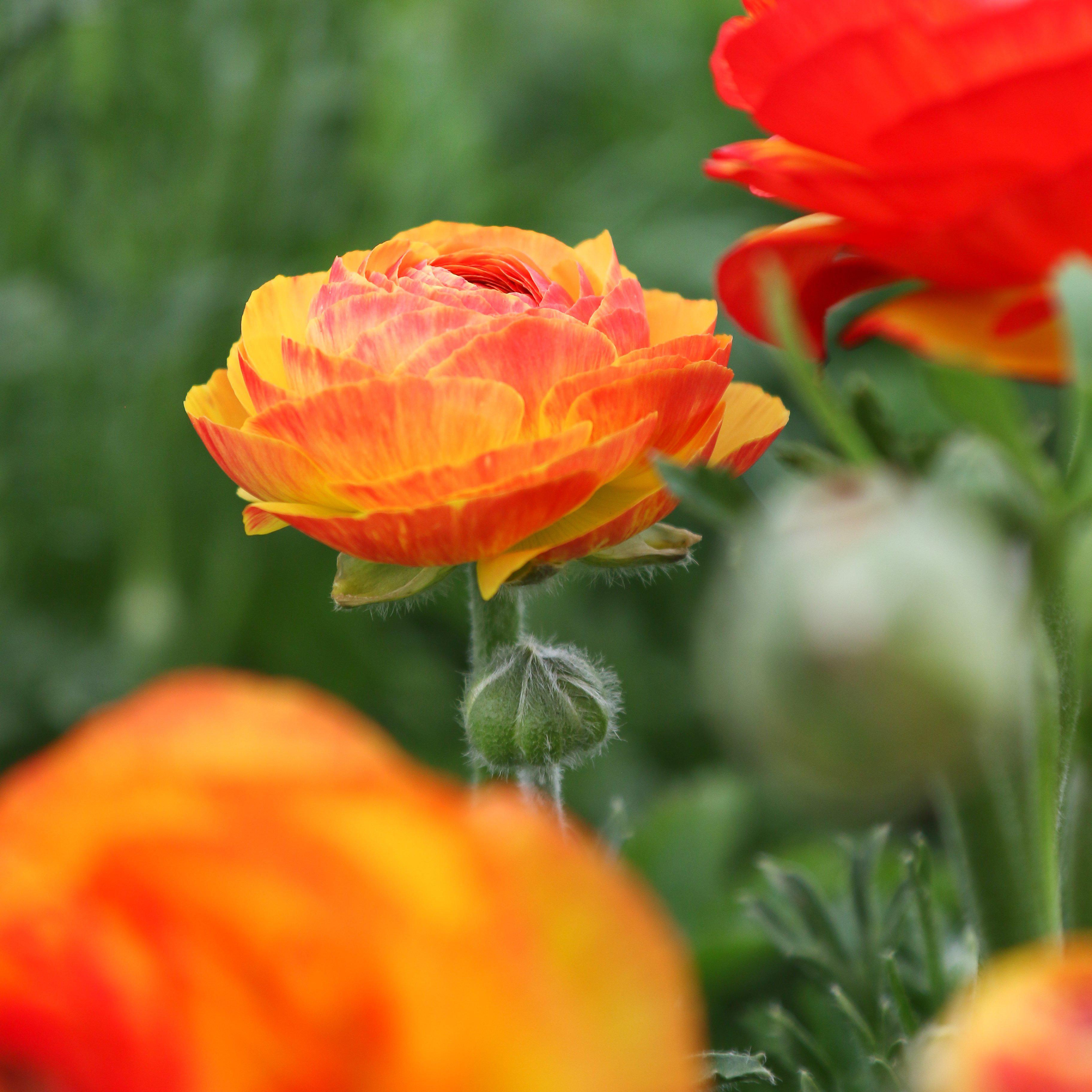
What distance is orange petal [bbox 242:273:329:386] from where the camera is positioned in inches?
16.7

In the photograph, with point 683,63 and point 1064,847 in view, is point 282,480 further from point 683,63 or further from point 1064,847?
point 683,63

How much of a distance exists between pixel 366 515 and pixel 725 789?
65 centimetres

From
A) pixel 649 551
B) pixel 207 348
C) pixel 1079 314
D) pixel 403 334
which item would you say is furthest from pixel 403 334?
pixel 207 348

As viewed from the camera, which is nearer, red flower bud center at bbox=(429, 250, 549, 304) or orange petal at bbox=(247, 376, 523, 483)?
orange petal at bbox=(247, 376, 523, 483)

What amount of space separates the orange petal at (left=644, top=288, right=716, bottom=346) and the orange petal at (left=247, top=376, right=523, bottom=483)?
0.31ft

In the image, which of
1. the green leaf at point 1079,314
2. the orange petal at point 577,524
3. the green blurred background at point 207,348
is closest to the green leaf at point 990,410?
the green leaf at point 1079,314

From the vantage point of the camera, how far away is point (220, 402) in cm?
46

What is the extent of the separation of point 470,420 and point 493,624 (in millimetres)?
103

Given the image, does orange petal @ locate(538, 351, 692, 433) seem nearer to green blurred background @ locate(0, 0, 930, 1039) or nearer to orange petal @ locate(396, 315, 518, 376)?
orange petal @ locate(396, 315, 518, 376)

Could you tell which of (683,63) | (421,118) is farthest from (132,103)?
(683,63)

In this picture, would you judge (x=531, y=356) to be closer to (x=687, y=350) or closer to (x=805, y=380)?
(x=687, y=350)

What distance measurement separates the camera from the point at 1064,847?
34 cm

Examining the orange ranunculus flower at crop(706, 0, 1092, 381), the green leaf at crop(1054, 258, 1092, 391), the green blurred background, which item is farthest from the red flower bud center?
the green blurred background

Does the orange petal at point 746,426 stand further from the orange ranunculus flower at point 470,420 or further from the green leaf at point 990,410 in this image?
the green leaf at point 990,410
